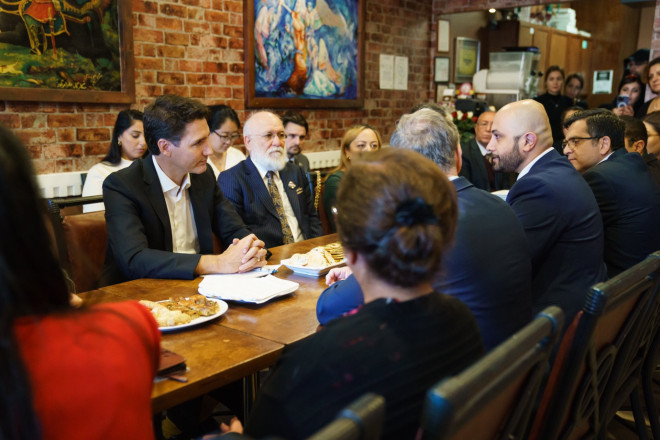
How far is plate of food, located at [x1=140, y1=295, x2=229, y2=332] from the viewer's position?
1.61m

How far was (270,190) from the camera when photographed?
11.1 ft

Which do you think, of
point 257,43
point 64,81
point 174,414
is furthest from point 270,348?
point 257,43

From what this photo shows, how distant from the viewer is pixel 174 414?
2.28 m

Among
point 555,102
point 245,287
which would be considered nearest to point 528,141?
point 245,287

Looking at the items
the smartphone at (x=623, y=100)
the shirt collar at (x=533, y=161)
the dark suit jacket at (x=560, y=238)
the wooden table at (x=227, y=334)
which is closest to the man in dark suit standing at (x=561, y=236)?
the dark suit jacket at (x=560, y=238)

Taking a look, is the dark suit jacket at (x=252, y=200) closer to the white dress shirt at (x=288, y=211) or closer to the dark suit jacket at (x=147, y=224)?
the white dress shirt at (x=288, y=211)

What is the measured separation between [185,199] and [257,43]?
2626 mm

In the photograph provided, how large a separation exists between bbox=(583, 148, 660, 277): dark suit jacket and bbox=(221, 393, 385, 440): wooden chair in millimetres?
2308

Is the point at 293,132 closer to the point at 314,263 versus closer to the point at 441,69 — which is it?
the point at 314,263

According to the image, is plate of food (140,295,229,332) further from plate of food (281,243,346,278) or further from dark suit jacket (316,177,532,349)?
plate of food (281,243,346,278)

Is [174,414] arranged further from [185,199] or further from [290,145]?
[290,145]

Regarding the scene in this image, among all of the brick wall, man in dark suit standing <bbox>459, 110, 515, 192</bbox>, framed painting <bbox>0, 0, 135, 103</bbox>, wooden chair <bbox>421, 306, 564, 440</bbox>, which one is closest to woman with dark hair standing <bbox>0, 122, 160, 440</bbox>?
wooden chair <bbox>421, 306, 564, 440</bbox>

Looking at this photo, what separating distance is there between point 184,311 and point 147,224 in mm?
845

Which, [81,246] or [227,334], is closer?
[227,334]
